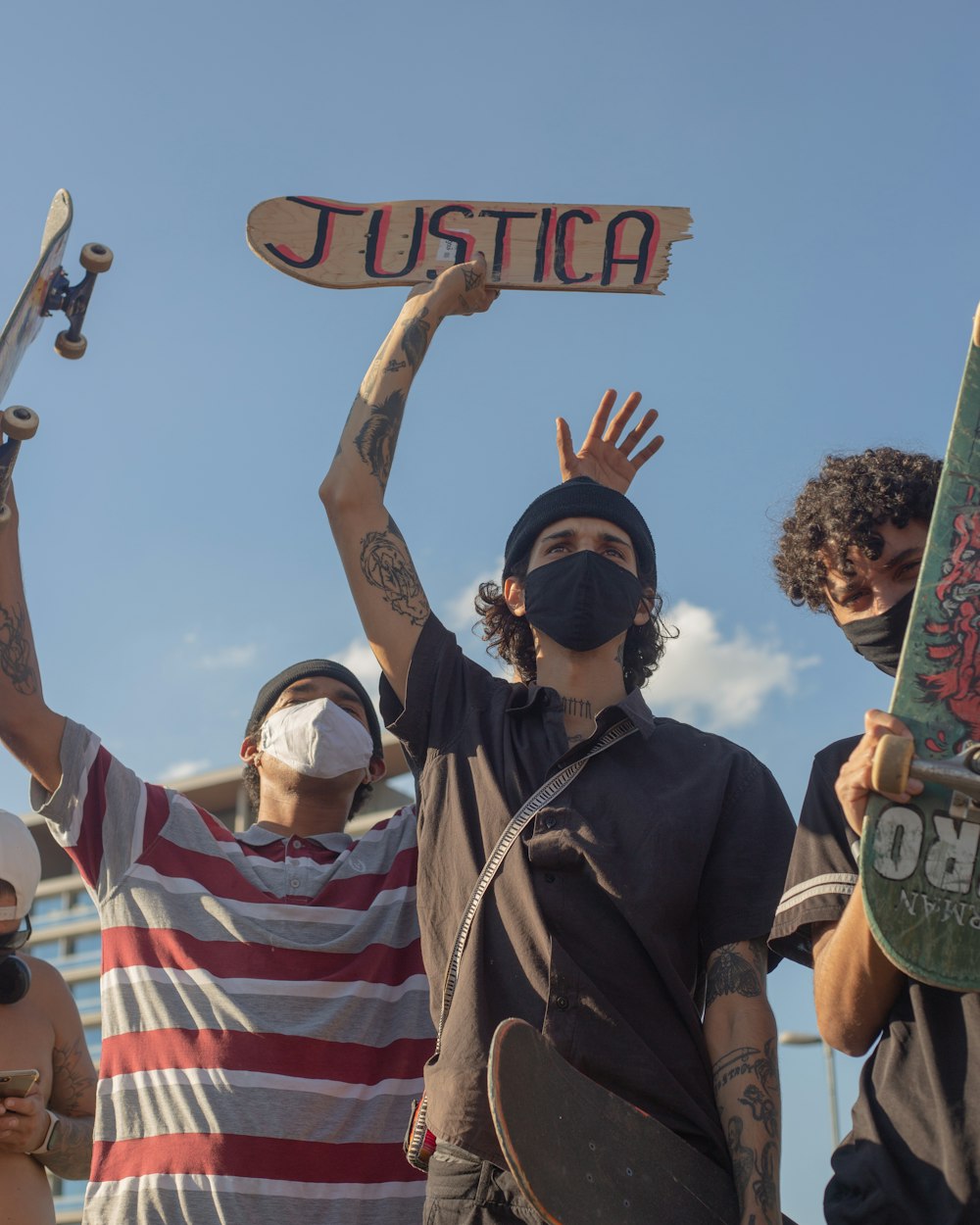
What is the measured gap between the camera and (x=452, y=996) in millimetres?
3723

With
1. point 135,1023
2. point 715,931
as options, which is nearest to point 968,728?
point 715,931

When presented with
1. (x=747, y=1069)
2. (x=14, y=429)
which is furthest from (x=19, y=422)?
(x=747, y=1069)

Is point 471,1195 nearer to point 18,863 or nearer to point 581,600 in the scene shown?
point 581,600

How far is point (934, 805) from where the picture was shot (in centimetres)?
303

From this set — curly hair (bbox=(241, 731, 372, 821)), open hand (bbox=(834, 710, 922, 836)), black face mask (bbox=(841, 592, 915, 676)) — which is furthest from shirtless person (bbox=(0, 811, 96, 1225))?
open hand (bbox=(834, 710, 922, 836))

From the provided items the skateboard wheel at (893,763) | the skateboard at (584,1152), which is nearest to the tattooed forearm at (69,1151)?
the skateboard at (584,1152)

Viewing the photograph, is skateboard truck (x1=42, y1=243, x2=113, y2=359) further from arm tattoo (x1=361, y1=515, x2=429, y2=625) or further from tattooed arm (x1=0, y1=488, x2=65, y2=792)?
→ arm tattoo (x1=361, y1=515, x2=429, y2=625)

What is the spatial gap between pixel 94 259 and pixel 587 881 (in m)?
2.28

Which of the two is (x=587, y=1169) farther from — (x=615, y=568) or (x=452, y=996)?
(x=615, y=568)

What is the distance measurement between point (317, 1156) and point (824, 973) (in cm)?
161

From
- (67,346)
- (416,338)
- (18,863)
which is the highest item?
(416,338)

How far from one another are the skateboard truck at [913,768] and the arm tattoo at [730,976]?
95 centimetres

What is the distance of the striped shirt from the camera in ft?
13.6

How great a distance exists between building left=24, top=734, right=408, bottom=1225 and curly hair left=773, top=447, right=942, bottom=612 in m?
44.7
